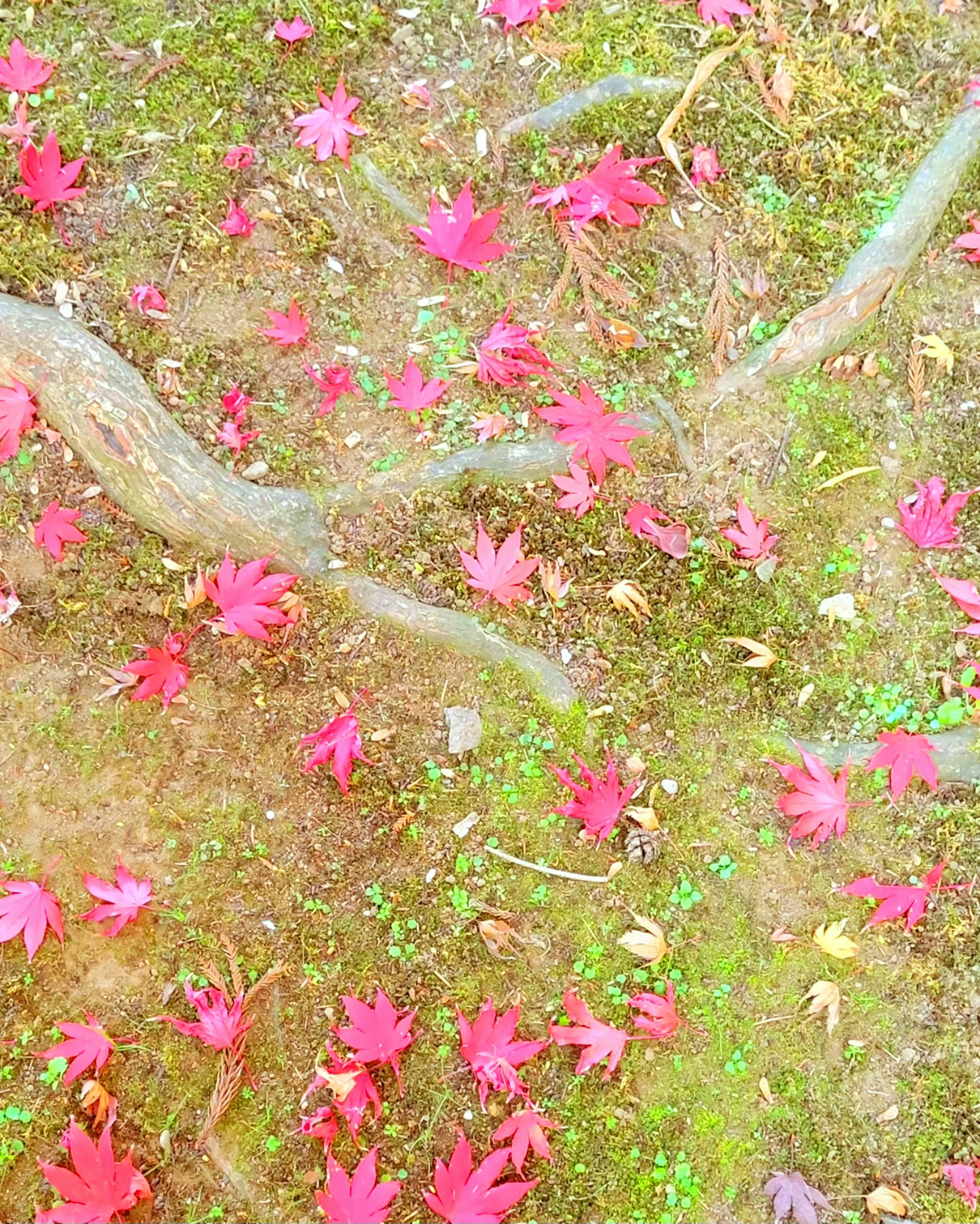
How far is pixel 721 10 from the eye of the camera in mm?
3232

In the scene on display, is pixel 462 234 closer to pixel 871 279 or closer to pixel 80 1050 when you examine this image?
pixel 871 279

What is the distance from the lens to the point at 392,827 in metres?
2.68

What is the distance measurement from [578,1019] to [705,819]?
729 mm

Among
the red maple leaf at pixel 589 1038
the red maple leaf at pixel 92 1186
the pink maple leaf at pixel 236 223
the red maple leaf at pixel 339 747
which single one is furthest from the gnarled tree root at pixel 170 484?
the red maple leaf at pixel 92 1186

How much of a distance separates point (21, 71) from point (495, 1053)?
11.9 ft

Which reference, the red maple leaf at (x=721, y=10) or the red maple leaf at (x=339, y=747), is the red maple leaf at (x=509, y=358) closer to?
the red maple leaf at (x=339, y=747)

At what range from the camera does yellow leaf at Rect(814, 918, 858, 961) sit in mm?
2631

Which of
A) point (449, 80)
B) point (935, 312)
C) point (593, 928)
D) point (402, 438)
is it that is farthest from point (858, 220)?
point (593, 928)

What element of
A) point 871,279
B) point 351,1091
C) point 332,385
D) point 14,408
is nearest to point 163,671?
point 14,408

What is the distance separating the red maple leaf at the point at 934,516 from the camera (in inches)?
114

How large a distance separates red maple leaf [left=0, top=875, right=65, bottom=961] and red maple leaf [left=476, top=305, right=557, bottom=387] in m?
2.18

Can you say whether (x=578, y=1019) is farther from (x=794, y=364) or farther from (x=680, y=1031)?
(x=794, y=364)

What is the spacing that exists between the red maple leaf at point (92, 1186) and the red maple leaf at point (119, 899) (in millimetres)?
543

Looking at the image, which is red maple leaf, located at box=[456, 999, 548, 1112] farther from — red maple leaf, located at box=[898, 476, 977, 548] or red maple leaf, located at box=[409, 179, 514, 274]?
red maple leaf, located at box=[409, 179, 514, 274]
